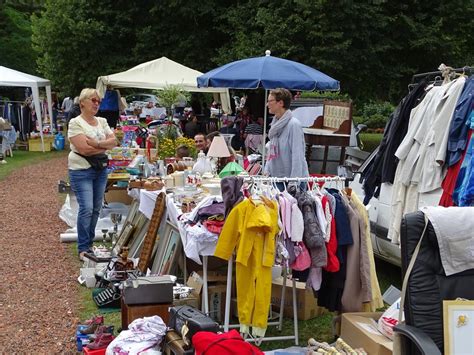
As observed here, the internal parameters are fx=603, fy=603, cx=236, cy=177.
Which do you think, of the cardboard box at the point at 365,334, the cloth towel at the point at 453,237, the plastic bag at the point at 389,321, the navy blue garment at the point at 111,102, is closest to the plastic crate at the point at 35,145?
the navy blue garment at the point at 111,102

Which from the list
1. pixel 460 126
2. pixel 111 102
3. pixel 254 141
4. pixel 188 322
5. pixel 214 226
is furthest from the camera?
pixel 111 102

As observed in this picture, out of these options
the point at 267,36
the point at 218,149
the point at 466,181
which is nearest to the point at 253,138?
the point at 267,36

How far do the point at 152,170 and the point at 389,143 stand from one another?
303cm

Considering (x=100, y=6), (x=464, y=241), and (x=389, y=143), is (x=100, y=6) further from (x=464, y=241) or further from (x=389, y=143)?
(x=464, y=241)

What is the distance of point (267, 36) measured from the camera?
48.2 feet

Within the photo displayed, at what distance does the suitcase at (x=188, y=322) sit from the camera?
145 inches

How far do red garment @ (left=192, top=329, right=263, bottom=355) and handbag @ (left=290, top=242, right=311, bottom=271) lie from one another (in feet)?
2.88

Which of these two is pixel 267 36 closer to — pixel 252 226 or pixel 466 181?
pixel 466 181

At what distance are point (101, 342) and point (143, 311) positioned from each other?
375 millimetres

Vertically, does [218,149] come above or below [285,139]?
below

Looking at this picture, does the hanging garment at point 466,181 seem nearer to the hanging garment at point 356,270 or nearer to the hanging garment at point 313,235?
the hanging garment at point 356,270

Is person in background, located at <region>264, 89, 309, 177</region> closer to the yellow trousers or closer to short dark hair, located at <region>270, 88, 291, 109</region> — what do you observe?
short dark hair, located at <region>270, 88, 291, 109</region>

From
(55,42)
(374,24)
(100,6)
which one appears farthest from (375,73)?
(55,42)

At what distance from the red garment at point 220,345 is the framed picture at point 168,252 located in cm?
207
